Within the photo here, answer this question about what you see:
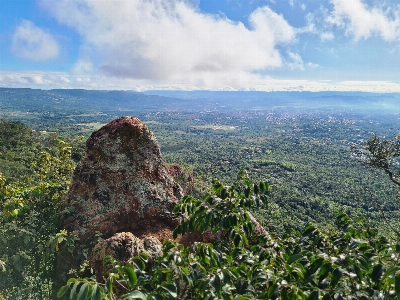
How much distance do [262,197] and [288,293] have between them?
5.94 feet

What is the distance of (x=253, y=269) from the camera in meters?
2.62

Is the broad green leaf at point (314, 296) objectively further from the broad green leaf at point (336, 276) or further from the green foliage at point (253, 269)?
the broad green leaf at point (336, 276)

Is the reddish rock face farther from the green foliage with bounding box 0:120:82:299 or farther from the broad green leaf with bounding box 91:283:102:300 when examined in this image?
the broad green leaf with bounding box 91:283:102:300

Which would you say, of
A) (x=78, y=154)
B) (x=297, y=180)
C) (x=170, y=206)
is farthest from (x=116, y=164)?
(x=297, y=180)

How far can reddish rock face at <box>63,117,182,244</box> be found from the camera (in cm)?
701

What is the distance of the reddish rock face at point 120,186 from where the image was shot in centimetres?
701

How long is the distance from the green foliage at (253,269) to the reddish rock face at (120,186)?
3.68m

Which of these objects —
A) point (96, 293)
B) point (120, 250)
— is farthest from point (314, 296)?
point (120, 250)

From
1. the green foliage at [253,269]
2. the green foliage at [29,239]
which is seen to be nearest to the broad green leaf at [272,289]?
the green foliage at [253,269]

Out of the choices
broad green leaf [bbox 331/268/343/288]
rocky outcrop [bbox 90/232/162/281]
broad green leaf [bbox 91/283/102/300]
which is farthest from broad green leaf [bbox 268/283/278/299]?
rocky outcrop [bbox 90/232/162/281]

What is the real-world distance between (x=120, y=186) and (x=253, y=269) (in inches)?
218

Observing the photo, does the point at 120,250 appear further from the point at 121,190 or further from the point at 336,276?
the point at 336,276

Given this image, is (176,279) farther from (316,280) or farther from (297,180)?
(297,180)

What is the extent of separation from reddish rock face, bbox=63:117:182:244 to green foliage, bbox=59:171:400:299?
368 centimetres
